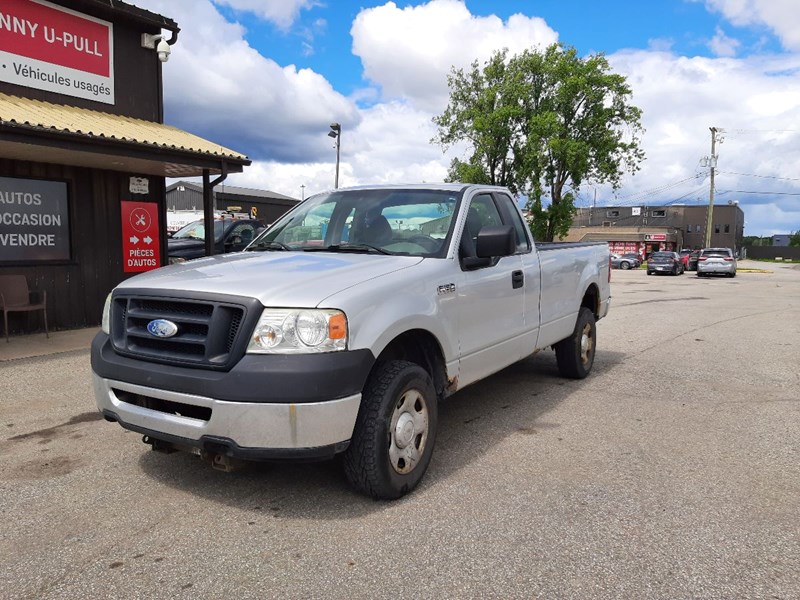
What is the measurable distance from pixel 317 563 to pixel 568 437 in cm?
248

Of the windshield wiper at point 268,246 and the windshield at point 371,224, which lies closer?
the windshield at point 371,224

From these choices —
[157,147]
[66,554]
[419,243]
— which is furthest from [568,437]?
[157,147]

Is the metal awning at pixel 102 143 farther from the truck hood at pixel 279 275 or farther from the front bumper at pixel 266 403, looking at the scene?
the front bumper at pixel 266 403

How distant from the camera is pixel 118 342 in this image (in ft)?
11.4

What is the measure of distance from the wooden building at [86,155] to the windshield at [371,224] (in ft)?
14.8

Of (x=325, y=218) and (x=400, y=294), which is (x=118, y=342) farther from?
(x=325, y=218)

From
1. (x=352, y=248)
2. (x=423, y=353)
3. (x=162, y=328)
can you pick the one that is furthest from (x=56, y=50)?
(x=423, y=353)

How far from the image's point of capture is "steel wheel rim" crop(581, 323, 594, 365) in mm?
6598

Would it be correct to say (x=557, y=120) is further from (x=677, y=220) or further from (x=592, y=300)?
(x=677, y=220)

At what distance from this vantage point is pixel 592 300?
691cm

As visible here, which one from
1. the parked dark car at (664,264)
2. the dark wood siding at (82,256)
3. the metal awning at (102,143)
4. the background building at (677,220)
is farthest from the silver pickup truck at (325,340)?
the background building at (677,220)

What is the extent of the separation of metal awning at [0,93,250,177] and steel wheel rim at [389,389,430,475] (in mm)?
6201

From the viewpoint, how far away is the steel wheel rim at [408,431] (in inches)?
136

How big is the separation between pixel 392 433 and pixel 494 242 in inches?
55.6
